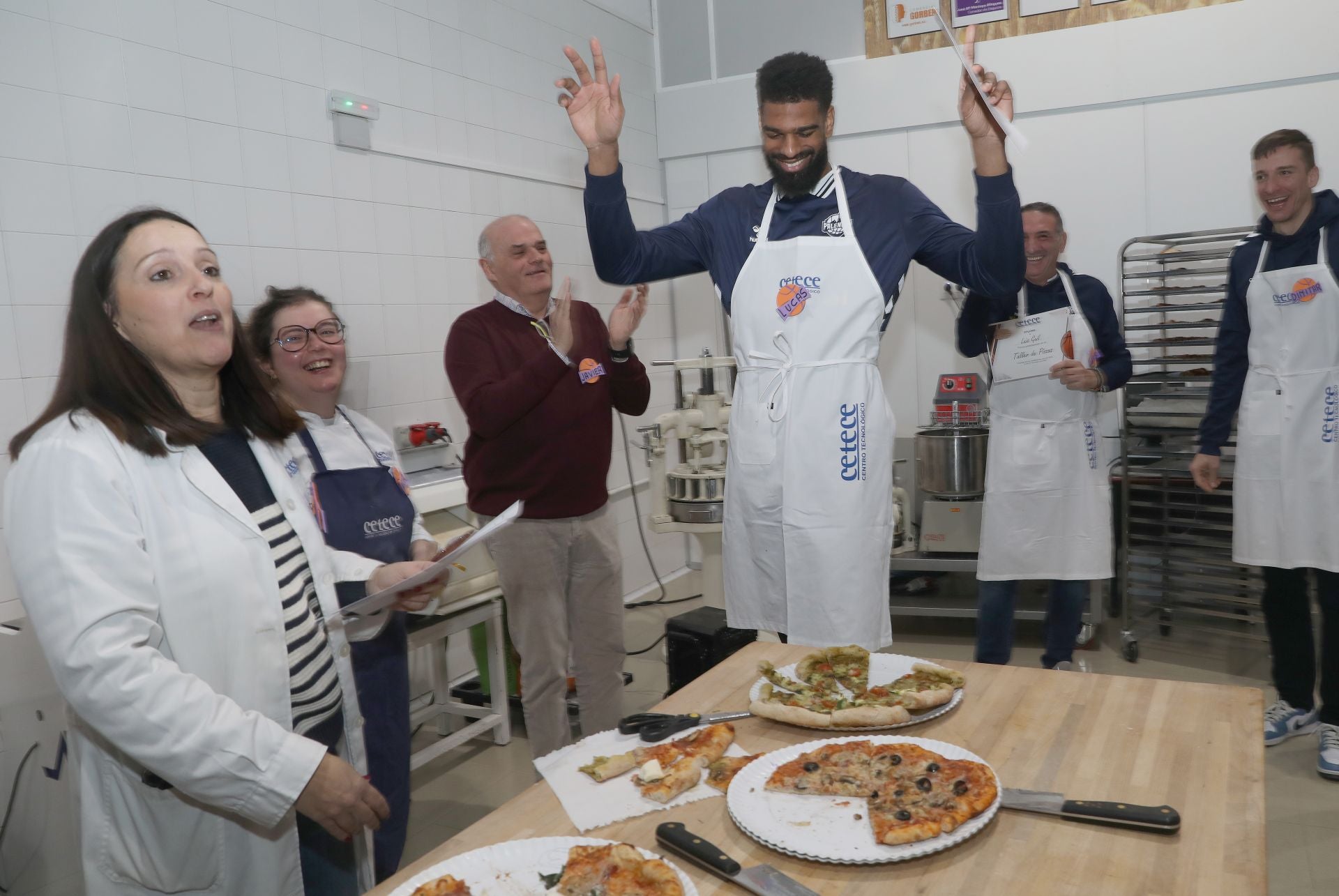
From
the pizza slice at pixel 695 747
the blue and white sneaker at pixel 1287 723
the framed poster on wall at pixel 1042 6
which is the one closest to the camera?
the pizza slice at pixel 695 747

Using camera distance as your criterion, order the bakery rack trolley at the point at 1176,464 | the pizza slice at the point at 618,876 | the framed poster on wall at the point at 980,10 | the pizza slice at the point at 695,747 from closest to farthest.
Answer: the pizza slice at the point at 618,876, the pizza slice at the point at 695,747, the bakery rack trolley at the point at 1176,464, the framed poster on wall at the point at 980,10

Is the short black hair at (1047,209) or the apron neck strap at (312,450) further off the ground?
the short black hair at (1047,209)

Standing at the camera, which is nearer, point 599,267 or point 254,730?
point 254,730

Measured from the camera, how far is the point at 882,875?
105cm

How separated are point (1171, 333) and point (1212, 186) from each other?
759 mm

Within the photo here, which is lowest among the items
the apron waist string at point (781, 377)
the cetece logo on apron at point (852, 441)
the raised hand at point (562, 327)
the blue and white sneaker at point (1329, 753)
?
the blue and white sneaker at point (1329, 753)

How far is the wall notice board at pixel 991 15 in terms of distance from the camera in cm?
495

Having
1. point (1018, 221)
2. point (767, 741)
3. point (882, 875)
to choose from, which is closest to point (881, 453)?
point (1018, 221)

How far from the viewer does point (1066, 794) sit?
3.98ft

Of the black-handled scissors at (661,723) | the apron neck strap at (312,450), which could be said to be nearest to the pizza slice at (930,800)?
the black-handled scissors at (661,723)

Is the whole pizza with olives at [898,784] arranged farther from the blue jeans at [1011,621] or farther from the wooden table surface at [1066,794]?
the blue jeans at [1011,621]

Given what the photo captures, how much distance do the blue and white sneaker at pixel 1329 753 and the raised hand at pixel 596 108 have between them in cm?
289

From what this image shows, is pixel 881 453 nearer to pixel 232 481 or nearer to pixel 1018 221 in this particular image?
pixel 1018 221

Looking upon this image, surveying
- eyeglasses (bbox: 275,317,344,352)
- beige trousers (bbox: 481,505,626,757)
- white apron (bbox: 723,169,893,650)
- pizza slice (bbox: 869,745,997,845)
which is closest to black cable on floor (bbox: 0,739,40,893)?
eyeglasses (bbox: 275,317,344,352)
